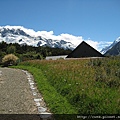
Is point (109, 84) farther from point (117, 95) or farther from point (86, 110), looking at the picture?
point (86, 110)

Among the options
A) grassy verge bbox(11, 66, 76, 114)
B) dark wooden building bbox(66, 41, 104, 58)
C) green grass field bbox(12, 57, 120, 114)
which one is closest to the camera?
green grass field bbox(12, 57, 120, 114)

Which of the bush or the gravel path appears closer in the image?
the gravel path

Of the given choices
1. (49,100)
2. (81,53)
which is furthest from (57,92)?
(81,53)

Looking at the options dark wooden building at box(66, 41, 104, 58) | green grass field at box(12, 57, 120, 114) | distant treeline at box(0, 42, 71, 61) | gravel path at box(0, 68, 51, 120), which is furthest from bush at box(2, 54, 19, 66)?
green grass field at box(12, 57, 120, 114)

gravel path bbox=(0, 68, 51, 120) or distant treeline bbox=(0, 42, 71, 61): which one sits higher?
distant treeline bbox=(0, 42, 71, 61)

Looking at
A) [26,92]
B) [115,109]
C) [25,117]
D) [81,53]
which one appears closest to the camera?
[115,109]

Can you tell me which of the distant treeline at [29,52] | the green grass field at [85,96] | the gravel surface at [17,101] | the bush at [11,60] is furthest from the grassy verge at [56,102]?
the distant treeline at [29,52]

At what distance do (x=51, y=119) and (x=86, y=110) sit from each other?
1.21m

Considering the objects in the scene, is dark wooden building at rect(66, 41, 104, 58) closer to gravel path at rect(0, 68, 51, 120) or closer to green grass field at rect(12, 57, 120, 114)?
green grass field at rect(12, 57, 120, 114)

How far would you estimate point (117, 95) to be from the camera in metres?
8.34

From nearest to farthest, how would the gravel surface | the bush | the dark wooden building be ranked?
1. the gravel surface
2. the bush
3. the dark wooden building

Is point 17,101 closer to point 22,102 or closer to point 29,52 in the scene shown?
point 22,102

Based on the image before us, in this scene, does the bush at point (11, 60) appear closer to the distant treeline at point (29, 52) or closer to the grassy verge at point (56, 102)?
the distant treeline at point (29, 52)

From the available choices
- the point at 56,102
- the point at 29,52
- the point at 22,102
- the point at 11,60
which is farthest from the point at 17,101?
the point at 29,52
